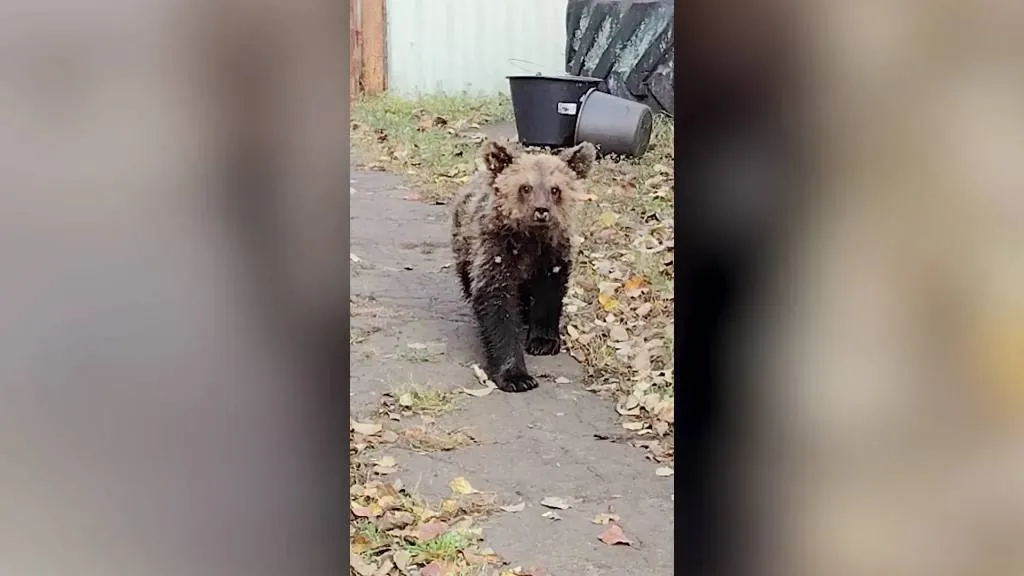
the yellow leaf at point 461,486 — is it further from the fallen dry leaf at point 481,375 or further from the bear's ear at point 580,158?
the bear's ear at point 580,158

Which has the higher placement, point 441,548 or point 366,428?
point 366,428

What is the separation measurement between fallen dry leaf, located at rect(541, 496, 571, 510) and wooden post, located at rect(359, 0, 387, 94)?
0.58 meters

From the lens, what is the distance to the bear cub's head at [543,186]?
1133 millimetres

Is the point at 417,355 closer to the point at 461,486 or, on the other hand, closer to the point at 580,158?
the point at 461,486

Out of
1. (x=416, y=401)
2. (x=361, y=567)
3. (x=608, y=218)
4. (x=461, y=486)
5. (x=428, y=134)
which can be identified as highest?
(x=428, y=134)

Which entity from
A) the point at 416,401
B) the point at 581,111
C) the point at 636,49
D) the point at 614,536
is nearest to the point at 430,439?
the point at 416,401

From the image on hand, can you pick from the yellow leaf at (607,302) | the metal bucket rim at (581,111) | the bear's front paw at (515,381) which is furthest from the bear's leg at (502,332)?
the metal bucket rim at (581,111)

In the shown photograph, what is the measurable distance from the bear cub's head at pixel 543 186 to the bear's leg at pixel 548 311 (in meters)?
0.06

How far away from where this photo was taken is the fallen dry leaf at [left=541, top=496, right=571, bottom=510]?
1.09 meters

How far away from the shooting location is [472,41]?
1.12 metres

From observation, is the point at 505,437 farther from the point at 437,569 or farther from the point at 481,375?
the point at 437,569

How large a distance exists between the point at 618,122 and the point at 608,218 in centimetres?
13

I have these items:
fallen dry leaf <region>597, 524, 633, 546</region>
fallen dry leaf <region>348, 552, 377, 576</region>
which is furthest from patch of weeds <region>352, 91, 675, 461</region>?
fallen dry leaf <region>348, 552, 377, 576</region>
